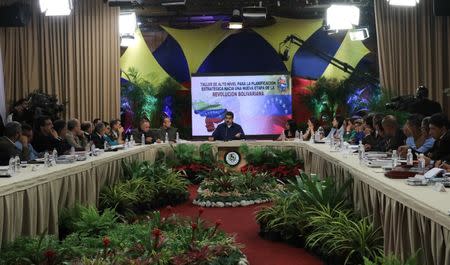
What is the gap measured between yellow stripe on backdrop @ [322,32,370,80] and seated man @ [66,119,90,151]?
6585 mm

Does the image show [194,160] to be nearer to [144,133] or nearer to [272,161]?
[144,133]

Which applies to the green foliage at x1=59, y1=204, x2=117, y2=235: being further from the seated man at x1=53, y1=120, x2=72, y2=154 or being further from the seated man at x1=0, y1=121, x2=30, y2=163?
the seated man at x1=53, y1=120, x2=72, y2=154

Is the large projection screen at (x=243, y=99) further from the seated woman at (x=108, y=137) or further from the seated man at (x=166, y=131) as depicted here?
the seated woman at (x=108, y=137)

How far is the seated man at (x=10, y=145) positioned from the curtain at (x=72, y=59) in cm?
443

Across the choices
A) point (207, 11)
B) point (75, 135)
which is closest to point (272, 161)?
point (75, 135)

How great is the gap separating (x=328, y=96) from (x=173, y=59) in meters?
3.65


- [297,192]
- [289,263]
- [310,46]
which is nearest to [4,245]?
[289,263]

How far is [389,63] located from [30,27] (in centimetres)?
656

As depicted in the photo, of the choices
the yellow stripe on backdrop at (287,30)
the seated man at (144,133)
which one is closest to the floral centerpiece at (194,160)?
the seated man at (144,133)

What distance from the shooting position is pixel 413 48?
9773 millimetres

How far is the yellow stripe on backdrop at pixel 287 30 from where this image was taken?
12.4 metres

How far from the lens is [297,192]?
189 inches

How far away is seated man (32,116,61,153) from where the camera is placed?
6.14 meters

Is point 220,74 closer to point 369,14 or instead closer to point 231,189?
point 369,14
